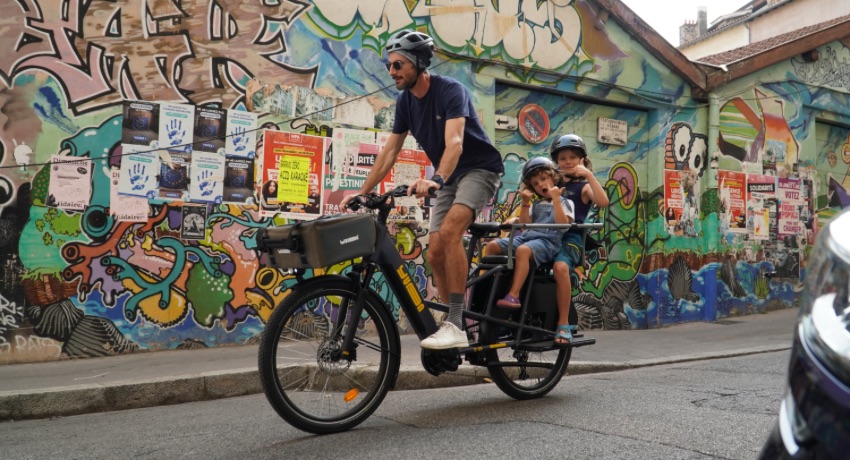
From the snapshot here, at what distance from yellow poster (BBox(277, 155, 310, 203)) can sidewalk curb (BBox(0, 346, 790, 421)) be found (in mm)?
3071

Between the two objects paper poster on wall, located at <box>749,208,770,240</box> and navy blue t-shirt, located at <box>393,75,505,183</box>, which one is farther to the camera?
paper poster on wall, located at <box>749,208,770,240</box>

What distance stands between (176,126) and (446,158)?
4656 millimetres

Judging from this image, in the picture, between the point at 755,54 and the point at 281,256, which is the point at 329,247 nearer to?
the point at 281,256

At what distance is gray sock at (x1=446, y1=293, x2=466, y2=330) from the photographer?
4324 millimetres

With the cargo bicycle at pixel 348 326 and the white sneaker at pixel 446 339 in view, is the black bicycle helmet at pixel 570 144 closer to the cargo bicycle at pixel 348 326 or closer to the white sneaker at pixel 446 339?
the cargo bicycle at pixel 348 326

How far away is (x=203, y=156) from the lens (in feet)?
26.5

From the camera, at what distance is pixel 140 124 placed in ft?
25.6

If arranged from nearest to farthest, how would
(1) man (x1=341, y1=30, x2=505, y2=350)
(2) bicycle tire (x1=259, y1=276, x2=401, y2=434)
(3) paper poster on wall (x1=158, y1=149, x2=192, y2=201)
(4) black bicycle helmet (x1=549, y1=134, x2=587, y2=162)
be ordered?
1. (2) bicycle tire (x1=259, y1=276, x2=401, y2=434)
2. (1) man (x1=341, y1=30, x2=505, y2=350)
3. (4) black bicycle helmet (x1=549, y1=134, x2=587, y2=162)
4. (3) paper poster on wall (x1=158, y1=149, x2=192, y2=201)

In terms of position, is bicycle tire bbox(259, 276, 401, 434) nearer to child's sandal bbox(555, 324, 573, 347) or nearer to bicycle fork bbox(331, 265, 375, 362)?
bicycle fork bbox(331, 265, 375, 362)

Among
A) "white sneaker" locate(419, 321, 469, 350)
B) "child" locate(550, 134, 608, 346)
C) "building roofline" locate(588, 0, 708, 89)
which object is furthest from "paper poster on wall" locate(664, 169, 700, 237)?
"white sneaker" locate(419, 321, 469, 350)

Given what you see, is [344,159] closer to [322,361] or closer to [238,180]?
[238,180]

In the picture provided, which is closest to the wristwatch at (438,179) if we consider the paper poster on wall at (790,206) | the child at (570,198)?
the child at (570,198)

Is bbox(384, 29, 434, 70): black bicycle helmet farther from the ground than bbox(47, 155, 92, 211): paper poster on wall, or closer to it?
farther from the ground

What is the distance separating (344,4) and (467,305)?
5559mm
